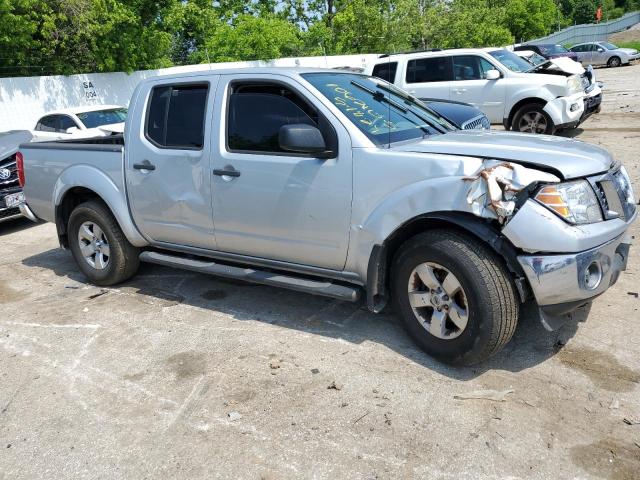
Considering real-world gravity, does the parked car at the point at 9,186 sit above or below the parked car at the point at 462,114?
below

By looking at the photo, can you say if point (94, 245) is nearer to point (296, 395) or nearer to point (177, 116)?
point (177, 116)

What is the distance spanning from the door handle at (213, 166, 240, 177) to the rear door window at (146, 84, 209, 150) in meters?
0.30

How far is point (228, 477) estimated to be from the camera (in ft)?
9.47

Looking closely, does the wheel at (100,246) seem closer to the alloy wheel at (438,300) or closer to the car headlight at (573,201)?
the alloy wheel at (438,300)

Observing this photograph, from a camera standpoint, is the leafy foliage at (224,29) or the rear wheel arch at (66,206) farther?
the leafy foliage at (224,29)

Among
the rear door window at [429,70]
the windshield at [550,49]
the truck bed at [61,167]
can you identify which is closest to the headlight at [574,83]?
the rear door window at [429,70]

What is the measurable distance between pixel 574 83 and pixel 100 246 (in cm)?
900

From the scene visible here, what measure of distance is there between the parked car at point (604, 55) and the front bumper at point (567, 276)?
33.8 meters

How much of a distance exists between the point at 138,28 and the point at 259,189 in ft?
66.8

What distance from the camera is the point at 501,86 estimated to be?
11.1 meters

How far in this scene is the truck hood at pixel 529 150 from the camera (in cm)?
337

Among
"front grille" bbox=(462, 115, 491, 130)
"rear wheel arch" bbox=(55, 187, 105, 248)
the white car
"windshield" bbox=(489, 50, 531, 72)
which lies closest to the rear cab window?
"windshield" bbox=(489, 50, 531, 72)

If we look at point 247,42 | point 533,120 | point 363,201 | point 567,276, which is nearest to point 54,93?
point 247,42

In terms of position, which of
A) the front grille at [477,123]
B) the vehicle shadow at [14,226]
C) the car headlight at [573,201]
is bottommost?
the vehicle shadow at [14,226]
